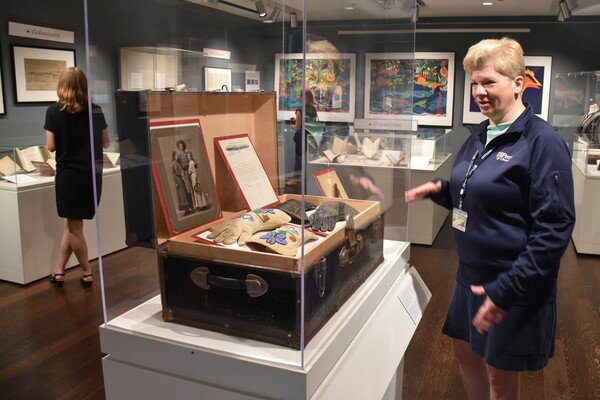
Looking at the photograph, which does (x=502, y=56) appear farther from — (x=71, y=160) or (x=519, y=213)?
(x=71, y=160)

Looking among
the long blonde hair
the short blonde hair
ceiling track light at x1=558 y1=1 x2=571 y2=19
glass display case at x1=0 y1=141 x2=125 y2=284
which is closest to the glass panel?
the short blonde hair

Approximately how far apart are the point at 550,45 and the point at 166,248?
842cm

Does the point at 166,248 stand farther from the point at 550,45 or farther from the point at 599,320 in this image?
the point at 550,45

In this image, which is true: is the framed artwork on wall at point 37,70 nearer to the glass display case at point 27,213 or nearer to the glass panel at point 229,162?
the glass display case at point 27,213

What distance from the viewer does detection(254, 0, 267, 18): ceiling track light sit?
1.46m

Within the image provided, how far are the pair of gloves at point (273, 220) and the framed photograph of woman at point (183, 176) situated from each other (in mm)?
104

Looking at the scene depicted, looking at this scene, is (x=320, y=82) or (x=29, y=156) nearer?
(x=320, y=82)

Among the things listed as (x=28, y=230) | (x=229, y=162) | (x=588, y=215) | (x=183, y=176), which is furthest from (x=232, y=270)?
(x=588, y=215)

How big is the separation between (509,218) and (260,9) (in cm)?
93

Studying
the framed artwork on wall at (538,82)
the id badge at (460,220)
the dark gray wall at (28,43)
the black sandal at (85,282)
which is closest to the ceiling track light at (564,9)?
the framed artwork on wall at (538,82)

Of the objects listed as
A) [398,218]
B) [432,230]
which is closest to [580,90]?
[432,230]

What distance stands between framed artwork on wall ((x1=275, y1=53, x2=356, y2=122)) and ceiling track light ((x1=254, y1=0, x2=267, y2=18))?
0.44 feet

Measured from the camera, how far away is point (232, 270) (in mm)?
1261

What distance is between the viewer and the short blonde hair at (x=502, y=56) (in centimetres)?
164
